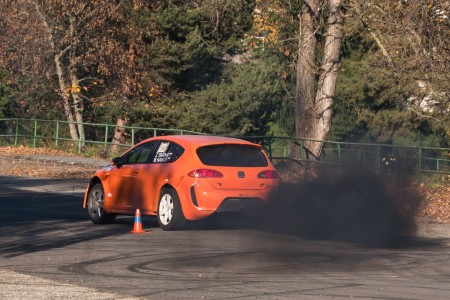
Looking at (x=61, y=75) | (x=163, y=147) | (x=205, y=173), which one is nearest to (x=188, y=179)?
(x=205, y=173)

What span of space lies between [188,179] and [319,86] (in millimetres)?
14046

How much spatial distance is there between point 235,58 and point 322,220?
116 feet

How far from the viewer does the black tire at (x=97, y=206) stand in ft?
57.9

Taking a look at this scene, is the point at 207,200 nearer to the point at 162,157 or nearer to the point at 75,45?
the point at 162,157


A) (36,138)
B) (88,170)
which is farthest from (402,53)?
(36,138)

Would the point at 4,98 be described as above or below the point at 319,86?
above

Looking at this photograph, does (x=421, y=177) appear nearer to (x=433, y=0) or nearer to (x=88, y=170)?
(x=433, y=0)

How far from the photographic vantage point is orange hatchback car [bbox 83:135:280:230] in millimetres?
15922

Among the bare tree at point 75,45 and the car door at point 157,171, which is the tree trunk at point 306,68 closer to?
the car door at point 157,171

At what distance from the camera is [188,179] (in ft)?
52.4

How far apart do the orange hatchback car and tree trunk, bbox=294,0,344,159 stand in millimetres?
11286

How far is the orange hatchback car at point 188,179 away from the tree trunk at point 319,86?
11.3m

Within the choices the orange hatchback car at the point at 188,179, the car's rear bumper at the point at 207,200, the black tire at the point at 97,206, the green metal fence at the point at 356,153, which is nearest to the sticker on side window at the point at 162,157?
the orange hatchback car at the point at 188,179

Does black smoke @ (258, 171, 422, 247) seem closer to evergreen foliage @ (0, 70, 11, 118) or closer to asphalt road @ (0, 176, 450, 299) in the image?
asphalt road @ (0, 176, 450, 299)
